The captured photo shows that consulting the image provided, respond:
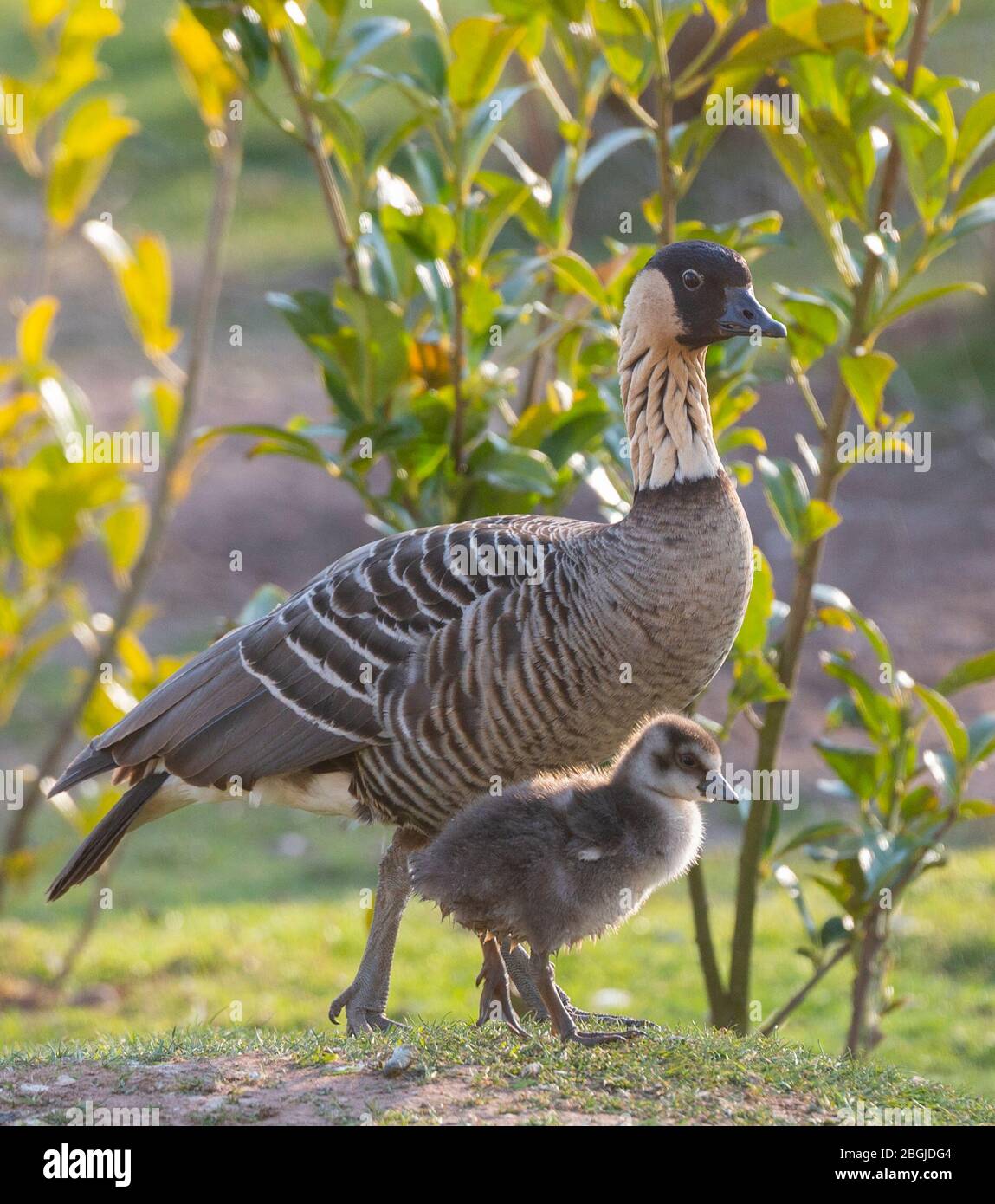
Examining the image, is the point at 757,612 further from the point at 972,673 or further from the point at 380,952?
the point at 380,952

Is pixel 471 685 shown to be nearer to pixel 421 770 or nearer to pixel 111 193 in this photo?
pixel 421 770

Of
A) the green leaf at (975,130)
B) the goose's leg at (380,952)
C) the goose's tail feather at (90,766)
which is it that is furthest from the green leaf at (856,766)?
the goose's tail feather at (90,766)

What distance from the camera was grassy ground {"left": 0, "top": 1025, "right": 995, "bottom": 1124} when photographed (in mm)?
3945

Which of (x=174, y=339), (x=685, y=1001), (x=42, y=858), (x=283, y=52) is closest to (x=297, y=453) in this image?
(x=283, y=52)

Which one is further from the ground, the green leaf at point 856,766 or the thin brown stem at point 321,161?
the thin brown stem at point 321,161

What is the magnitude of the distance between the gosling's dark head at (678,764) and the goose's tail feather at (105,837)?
70.3 inches

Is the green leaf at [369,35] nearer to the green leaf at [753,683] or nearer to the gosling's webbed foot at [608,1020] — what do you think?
the green leaf at [753,683]

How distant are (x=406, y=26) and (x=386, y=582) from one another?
7.26 feet

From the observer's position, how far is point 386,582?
504cm

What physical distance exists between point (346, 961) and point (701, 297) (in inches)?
191

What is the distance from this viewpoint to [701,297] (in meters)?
4.95

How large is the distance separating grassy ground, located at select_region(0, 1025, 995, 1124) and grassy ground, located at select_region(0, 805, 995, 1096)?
6.37 feet

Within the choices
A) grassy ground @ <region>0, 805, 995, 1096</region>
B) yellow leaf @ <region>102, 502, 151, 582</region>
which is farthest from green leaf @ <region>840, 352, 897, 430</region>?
yellow leaf @ <region>102, 502, 151, 582</region>

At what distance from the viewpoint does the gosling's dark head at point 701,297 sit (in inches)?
194
